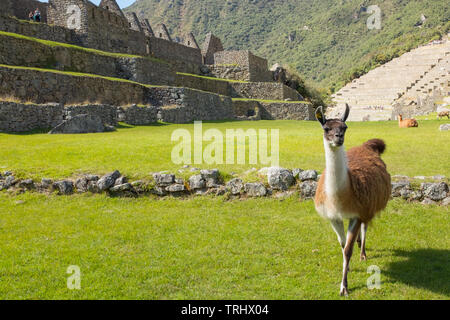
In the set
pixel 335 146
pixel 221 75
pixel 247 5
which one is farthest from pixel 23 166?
pixel 247 5

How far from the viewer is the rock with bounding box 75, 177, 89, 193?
760cm

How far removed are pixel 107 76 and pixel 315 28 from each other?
258 feet

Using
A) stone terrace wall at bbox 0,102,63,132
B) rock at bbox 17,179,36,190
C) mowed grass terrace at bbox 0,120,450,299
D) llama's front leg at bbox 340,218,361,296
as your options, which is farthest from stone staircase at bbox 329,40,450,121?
llama's front leg at bbox 340,218,361,296

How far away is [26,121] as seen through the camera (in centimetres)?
1403

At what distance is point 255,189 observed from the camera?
7230 millimetres

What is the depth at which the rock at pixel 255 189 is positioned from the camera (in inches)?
283

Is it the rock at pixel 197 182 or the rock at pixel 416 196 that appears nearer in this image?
the rock at pixel 416 196

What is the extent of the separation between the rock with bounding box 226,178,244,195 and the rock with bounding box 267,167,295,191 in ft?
1.80

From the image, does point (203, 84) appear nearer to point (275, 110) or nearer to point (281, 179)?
point (275, 110)

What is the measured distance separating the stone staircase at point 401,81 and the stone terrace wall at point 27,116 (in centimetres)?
3116

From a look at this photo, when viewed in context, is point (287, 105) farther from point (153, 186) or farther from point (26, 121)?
point (153, 186)

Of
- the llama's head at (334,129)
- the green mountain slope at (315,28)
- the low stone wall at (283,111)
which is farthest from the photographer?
the green mountain slope at (315,28)

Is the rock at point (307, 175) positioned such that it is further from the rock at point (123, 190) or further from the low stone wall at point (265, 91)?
the low stone wall at point (265, 91)

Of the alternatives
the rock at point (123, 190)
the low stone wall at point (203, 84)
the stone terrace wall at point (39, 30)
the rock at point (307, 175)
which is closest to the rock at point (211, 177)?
the rock at point (123, 190)
